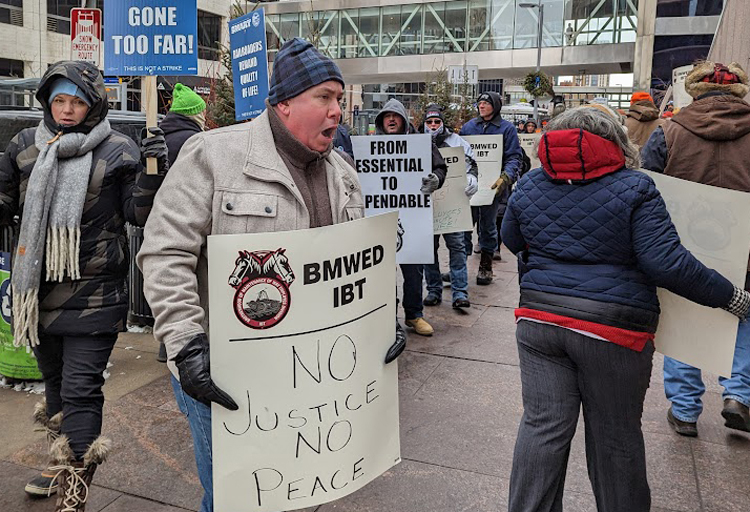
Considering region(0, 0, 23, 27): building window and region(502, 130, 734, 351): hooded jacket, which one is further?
region(0, 0, 23, 27): building window

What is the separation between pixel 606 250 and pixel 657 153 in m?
1.70

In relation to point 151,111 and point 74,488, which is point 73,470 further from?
point 151,111

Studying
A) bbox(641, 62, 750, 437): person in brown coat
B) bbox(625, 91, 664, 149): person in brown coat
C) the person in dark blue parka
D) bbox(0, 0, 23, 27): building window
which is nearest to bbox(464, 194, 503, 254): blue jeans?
bbox(625, 91, 664, 149): person in brown coat

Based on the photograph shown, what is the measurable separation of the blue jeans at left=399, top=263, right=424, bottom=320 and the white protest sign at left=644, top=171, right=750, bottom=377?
3072 mm

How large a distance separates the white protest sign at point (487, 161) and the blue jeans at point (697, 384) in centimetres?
424

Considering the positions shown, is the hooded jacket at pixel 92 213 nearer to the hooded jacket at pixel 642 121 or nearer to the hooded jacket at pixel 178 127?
the hooded jacket at pixel 178 127

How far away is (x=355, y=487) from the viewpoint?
249cm

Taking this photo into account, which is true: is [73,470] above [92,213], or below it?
below

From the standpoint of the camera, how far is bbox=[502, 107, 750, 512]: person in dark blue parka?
106 inches

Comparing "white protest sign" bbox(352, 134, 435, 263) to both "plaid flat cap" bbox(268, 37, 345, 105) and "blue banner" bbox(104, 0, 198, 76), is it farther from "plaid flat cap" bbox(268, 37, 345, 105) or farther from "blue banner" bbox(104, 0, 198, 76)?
"plaid flat cap" bbox(268, 37, 345, 105)

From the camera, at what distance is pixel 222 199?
2309 millimetres

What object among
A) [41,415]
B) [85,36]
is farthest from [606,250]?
[85,36]

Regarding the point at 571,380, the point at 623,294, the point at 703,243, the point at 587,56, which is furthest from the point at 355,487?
the point at 587,56

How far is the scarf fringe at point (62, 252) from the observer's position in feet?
10.4
